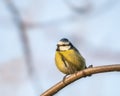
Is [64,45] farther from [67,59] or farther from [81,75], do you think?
[81,75]

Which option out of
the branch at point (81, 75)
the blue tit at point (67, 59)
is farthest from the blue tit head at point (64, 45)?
the branch at point (81, 75)

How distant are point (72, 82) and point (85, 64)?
49cm

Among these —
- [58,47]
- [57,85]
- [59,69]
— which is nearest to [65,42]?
[58,47]

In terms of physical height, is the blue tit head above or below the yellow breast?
above

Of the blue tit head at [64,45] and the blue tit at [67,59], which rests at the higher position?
the blue tit head at [64,45]

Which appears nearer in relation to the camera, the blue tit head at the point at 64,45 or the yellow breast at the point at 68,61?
the yellow breast at the point at 68,61

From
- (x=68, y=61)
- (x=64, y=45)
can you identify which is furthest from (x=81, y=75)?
(x=64, y=45)

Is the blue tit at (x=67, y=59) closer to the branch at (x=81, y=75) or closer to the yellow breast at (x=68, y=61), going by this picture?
the yellow breast at (x=68, y=61)

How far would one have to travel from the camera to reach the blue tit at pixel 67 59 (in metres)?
1.43

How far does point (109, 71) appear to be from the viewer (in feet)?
2.95

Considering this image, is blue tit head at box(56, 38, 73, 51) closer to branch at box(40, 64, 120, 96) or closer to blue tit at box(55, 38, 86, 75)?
blue tit at box(55, 38, 86, 75)

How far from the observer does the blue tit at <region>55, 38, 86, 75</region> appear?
1431mm

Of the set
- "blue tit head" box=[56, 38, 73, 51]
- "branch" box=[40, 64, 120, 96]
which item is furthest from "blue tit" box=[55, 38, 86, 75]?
"branch" box=[40, 64, 120, 96]

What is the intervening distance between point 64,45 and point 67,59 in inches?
7.0
